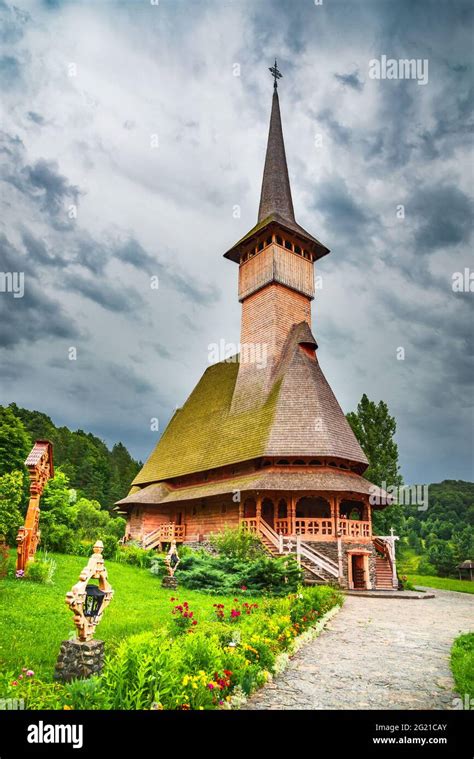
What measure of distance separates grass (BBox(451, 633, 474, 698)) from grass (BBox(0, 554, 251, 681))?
417cm

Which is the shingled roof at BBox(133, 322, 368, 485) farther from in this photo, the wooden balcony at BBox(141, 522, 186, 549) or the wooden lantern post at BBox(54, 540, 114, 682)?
the wooden lantern post at BBox(54, 540, 114, 682)

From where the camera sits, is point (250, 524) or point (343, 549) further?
point (250, 524)

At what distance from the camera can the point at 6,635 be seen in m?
7.22

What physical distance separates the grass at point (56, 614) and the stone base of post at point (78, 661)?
39 cm

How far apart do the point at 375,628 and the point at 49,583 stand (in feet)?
24.1

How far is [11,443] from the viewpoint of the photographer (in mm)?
22922

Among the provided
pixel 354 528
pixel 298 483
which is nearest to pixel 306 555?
pixel 298 483

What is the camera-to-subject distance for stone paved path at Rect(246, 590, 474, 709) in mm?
5633

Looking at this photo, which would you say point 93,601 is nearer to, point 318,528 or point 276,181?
point 318,528

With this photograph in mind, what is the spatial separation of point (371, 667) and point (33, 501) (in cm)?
965

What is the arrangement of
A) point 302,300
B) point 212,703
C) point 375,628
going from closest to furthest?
point 212,703 → point 375,628 → point 302,300
